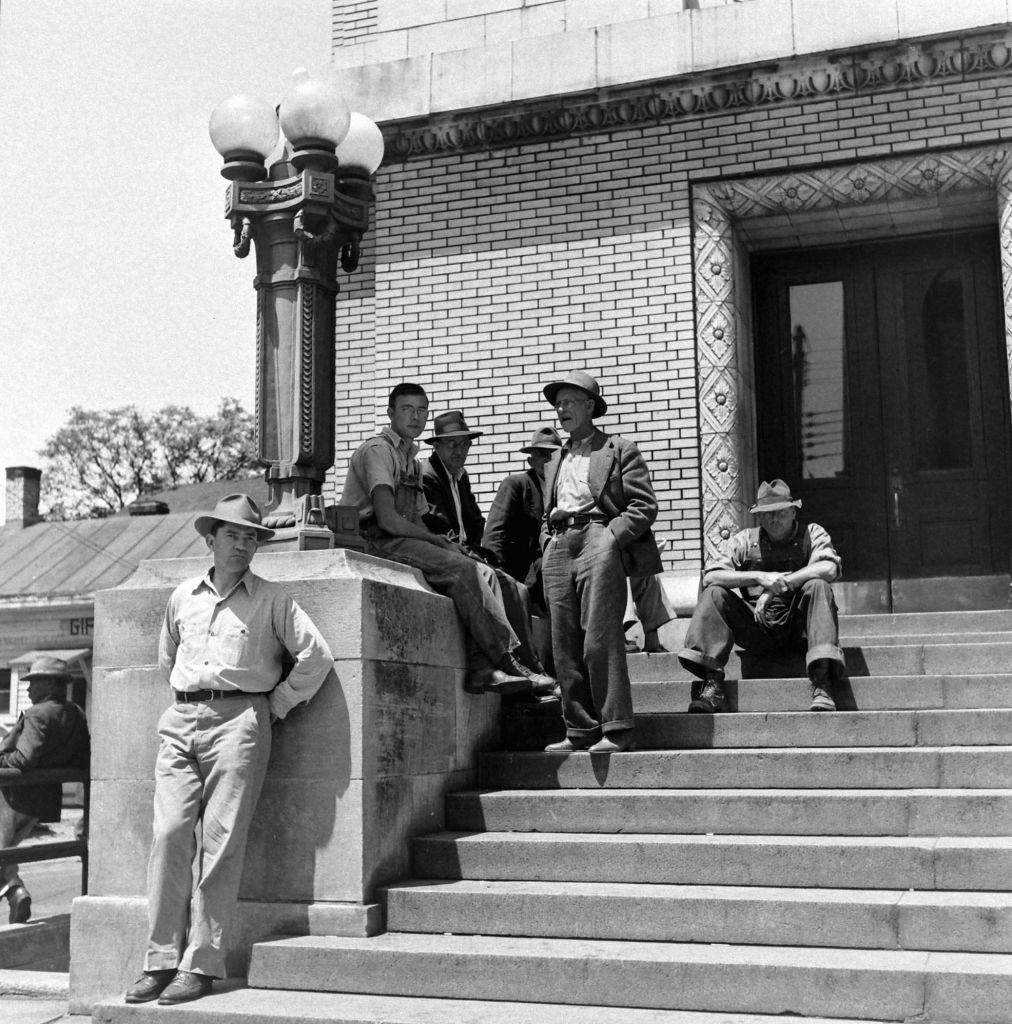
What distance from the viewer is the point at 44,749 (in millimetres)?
9672

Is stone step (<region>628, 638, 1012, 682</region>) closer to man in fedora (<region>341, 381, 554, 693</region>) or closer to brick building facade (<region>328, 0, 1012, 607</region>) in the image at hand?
man in fedora (<region>341, 381, 554, 693</region>)

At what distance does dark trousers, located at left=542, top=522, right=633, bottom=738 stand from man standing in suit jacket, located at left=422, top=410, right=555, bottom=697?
687 mm

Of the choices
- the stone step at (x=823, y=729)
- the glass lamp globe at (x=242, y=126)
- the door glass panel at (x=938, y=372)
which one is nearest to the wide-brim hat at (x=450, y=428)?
the glass lamp globe at (x=242, y=126)

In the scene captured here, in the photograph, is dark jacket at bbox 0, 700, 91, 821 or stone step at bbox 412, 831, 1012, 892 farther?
dark jacket at bbox 0, 700, 91, 821

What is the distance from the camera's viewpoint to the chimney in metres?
35.2

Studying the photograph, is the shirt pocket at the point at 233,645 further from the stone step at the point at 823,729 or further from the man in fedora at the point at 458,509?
the stone step at the point at 823,729

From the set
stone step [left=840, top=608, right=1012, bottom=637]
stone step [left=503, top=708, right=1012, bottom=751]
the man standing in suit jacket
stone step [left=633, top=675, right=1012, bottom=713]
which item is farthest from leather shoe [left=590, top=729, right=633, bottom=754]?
stone step [left=840, top=608, right=1012, bottom=637]

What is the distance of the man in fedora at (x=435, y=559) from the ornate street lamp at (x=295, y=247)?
1.00ft

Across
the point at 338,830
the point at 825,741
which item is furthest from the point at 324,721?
the point at 825,741

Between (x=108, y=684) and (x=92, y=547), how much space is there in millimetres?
24381

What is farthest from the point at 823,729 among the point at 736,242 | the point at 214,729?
the point at 736,242

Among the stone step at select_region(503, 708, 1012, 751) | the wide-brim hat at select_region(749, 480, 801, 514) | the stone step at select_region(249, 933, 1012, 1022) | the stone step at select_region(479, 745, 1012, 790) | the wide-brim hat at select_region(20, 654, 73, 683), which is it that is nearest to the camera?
the stone step at select_region(249, 933, 1012, 1022)

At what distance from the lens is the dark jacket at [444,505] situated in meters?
8.24

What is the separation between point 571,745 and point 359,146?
3.47 meters
